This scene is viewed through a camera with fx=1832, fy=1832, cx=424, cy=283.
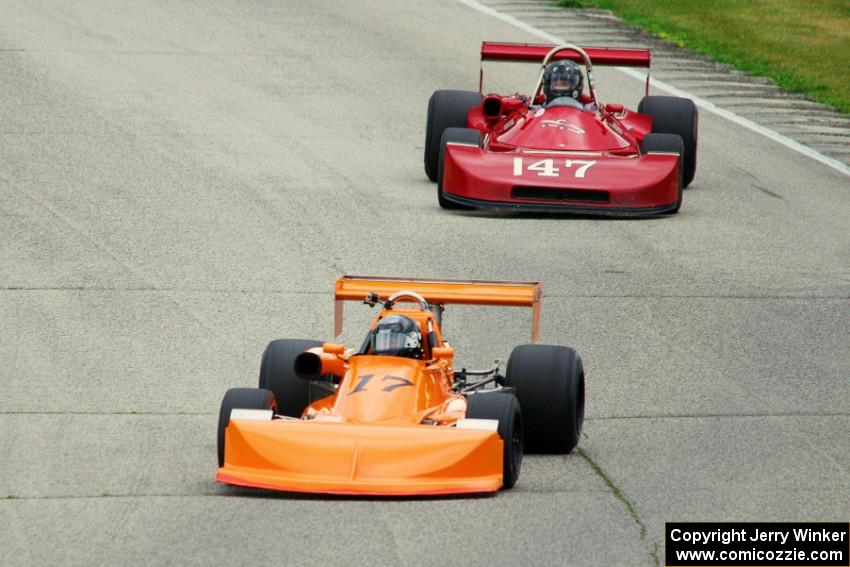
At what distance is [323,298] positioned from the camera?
13.8m

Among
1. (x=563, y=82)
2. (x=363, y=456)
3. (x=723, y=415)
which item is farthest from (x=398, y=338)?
(x=563, y=82)

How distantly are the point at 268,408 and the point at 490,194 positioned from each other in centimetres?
728

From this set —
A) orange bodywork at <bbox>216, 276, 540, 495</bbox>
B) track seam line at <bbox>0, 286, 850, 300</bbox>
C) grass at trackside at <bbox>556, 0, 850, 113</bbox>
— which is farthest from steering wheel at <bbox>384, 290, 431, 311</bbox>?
grass at trackside at <bbox>556, 0, 850, 113</bbox>

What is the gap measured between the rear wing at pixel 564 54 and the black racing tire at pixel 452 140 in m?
1.77

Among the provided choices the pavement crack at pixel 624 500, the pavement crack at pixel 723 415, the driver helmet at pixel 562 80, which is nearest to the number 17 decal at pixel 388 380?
the pavement crack at pixel 624 500

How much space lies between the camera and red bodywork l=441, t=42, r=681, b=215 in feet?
53.4

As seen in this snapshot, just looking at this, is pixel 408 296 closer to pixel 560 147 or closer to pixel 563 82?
pixel 560 147

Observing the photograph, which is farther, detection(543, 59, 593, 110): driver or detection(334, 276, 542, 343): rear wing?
detection(543, 59, 593, 110): driver

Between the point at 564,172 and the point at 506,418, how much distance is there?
7529 millimetres

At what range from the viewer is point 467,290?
33.7 ft

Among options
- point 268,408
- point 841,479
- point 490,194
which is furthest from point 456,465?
point 490,194

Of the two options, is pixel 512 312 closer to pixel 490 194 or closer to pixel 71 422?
pixel 490 194

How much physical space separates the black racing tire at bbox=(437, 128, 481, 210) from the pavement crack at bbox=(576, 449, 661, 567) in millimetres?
6943

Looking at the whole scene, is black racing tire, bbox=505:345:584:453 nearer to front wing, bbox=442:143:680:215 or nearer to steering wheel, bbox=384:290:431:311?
steering wheel, bbox=384:290:431:311
